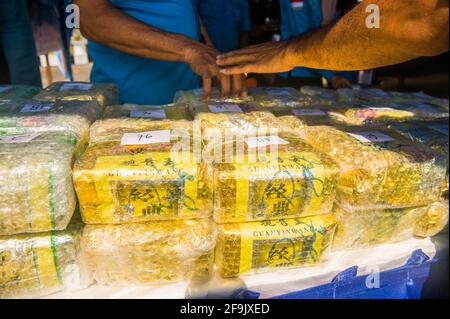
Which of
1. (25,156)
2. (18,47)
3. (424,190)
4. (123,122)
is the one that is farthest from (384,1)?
(18,47)

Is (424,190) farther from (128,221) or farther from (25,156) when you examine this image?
(25,156)

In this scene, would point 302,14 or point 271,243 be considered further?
point 302,14

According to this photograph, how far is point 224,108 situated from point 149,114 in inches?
12.0

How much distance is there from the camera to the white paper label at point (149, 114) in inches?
49.9

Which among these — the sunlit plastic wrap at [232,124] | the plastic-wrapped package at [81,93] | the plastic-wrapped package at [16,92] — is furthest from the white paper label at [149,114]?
the plastic-wrapped package at [16,92]

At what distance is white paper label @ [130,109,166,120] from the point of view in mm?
1268

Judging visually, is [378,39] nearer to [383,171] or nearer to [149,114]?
[383,171]

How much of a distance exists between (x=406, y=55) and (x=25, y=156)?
42.0 inches

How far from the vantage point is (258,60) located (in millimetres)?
1453

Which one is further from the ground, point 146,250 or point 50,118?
point 50,118

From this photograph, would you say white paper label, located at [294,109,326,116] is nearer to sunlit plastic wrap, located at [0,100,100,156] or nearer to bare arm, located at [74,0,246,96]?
bare arm, located at [74,0,246,96]

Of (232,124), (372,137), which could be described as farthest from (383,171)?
(232,124)

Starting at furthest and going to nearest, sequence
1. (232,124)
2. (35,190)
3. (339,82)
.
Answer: (339,82), (232,124), (35,190)

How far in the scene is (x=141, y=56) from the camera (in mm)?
1671
